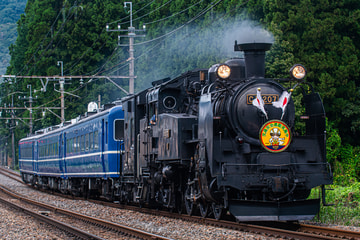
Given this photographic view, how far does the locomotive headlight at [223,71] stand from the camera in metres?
11.3

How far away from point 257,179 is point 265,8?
1968 centimetres

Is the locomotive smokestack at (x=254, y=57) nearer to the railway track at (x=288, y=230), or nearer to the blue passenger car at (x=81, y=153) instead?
the railway track at (x=288, y=230)

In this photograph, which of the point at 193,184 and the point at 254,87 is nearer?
the point at 254,87

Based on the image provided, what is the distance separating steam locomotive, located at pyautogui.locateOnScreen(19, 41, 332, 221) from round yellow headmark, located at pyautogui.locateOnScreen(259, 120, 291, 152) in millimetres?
19

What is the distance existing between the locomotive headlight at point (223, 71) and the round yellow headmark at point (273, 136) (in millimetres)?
1242

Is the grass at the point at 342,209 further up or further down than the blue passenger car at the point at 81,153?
further down

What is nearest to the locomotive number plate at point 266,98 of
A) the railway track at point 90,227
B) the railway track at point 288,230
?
the railway track at point 288,230

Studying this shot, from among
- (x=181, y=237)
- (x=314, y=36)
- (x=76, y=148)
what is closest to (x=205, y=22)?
(x=314, y=36)

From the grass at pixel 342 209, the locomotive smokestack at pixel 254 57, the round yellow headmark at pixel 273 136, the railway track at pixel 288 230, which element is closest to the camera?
the railway track at pixel 288 230

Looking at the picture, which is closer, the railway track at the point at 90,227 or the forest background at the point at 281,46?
the railway track at the point at 90,227

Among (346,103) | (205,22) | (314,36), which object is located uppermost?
(205,22)

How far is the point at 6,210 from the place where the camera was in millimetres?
18828

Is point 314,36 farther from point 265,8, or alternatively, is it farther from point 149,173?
point 149,173

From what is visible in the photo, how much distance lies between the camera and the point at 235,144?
11227 millimetres
